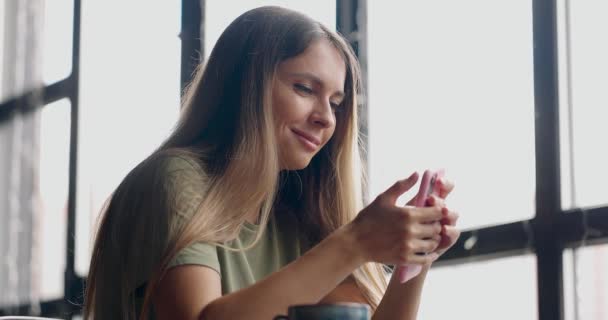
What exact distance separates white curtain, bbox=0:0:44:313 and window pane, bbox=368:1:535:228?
1.78m

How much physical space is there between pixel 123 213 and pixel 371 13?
112 cm

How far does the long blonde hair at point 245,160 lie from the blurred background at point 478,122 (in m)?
0.24

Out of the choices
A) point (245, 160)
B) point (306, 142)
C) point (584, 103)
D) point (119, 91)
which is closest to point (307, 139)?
point (306, 142)

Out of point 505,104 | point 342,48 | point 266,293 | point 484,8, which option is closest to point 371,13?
point 484,8

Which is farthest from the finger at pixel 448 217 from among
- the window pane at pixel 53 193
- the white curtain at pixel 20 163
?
the white curtain at pixel 20 163

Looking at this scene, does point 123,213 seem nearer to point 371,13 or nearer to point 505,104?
point 505,104

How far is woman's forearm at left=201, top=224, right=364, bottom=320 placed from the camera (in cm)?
128

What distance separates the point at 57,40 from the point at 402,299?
248 centimetres

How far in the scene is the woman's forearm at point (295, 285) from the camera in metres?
1.28

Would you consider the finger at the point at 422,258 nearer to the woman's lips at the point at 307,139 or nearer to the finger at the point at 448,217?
the finger at the point at 448,217

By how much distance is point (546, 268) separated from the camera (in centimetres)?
189

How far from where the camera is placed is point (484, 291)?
79.7 inches

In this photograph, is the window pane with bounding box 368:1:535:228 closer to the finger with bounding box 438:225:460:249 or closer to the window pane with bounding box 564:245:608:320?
the window pane with bounding box 564:245:608:320

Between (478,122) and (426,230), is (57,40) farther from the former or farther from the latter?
(426,230)
